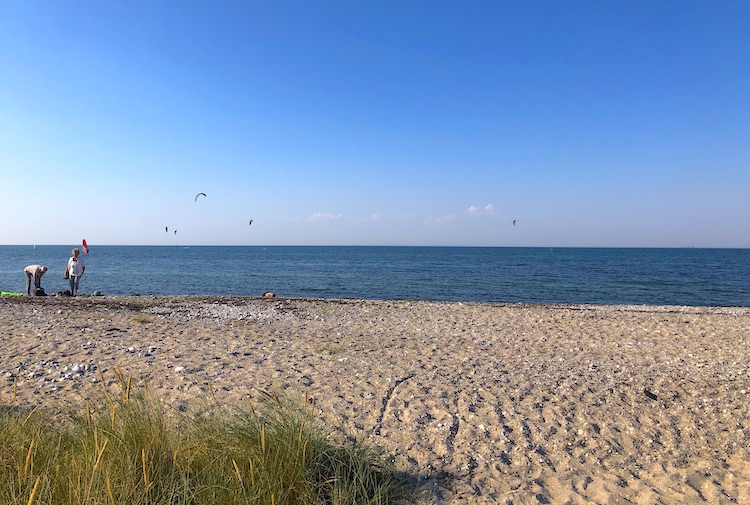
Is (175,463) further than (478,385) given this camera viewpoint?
No

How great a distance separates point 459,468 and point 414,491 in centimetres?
72

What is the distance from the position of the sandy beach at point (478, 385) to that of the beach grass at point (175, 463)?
577 mm

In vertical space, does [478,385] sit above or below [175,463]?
below

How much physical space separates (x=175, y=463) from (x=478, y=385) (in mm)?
4903

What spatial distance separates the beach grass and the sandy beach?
58 centimetres

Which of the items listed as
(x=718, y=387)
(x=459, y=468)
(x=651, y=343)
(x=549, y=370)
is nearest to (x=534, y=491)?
(x=459, y=468)

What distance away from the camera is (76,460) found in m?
3.11

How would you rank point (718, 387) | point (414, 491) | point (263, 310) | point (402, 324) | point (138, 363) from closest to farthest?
point (414, 491)
point (718, 387)
point (138, 363)
point (402, 324)
point (263, 310)

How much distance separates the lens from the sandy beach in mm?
4496

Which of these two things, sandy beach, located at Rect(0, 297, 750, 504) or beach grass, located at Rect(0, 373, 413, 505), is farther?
sandy beach, located at Rect(0, 297, 750, 504)

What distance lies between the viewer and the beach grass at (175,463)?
2.86 meters

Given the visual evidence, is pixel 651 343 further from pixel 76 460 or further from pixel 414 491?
pixel 76 460

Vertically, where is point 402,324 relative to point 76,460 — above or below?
below

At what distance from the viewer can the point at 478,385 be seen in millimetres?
7086
